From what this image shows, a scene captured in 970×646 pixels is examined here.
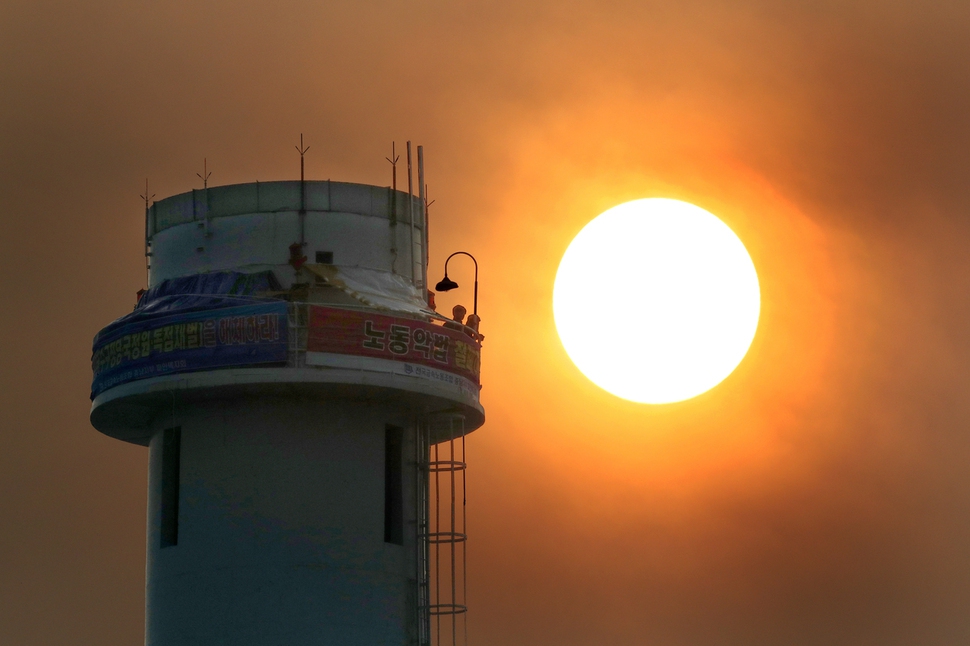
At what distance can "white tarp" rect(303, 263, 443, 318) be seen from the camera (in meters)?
64.9

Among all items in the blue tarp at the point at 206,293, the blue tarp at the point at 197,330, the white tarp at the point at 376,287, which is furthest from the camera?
the white tarp at the point at 376,287

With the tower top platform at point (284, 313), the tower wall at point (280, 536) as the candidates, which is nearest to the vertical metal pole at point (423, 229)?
the tower top platform at point (284, 313)

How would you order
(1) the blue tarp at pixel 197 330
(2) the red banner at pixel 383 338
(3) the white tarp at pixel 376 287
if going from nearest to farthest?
(1) the blue tarp at pixel 197 330 → (2) the red banner at pixel 383 338 → (3) the white tarp at pixel 376 287

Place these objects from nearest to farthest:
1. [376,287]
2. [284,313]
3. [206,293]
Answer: [284,313] → [206,293] → [376,287]

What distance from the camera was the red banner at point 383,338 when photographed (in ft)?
208

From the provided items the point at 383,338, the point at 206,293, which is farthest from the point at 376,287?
the point at 206,293

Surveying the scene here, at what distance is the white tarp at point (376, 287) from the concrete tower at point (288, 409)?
0.07m

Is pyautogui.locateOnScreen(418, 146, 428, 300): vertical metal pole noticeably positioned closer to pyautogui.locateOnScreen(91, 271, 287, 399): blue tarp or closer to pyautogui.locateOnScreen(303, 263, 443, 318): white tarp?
pyautogui.locateOnScreen(303, 263, 443, 318): white tarp

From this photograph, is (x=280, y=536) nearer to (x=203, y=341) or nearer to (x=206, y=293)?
(x=203, y=341)

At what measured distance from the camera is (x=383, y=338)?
64000 mm

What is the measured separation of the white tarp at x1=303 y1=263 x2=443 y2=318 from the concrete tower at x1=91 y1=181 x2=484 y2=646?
0.23 ft

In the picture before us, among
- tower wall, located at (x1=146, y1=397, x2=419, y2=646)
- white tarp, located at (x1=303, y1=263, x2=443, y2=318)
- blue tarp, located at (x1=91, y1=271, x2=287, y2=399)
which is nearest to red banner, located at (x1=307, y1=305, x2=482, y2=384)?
white tarp, located at (x1=303, y1=263, x2=443, y2=318)

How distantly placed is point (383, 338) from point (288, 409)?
3.76 meters

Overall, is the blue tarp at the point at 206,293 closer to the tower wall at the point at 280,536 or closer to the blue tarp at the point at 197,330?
the blue tarp at the point at 197,330
